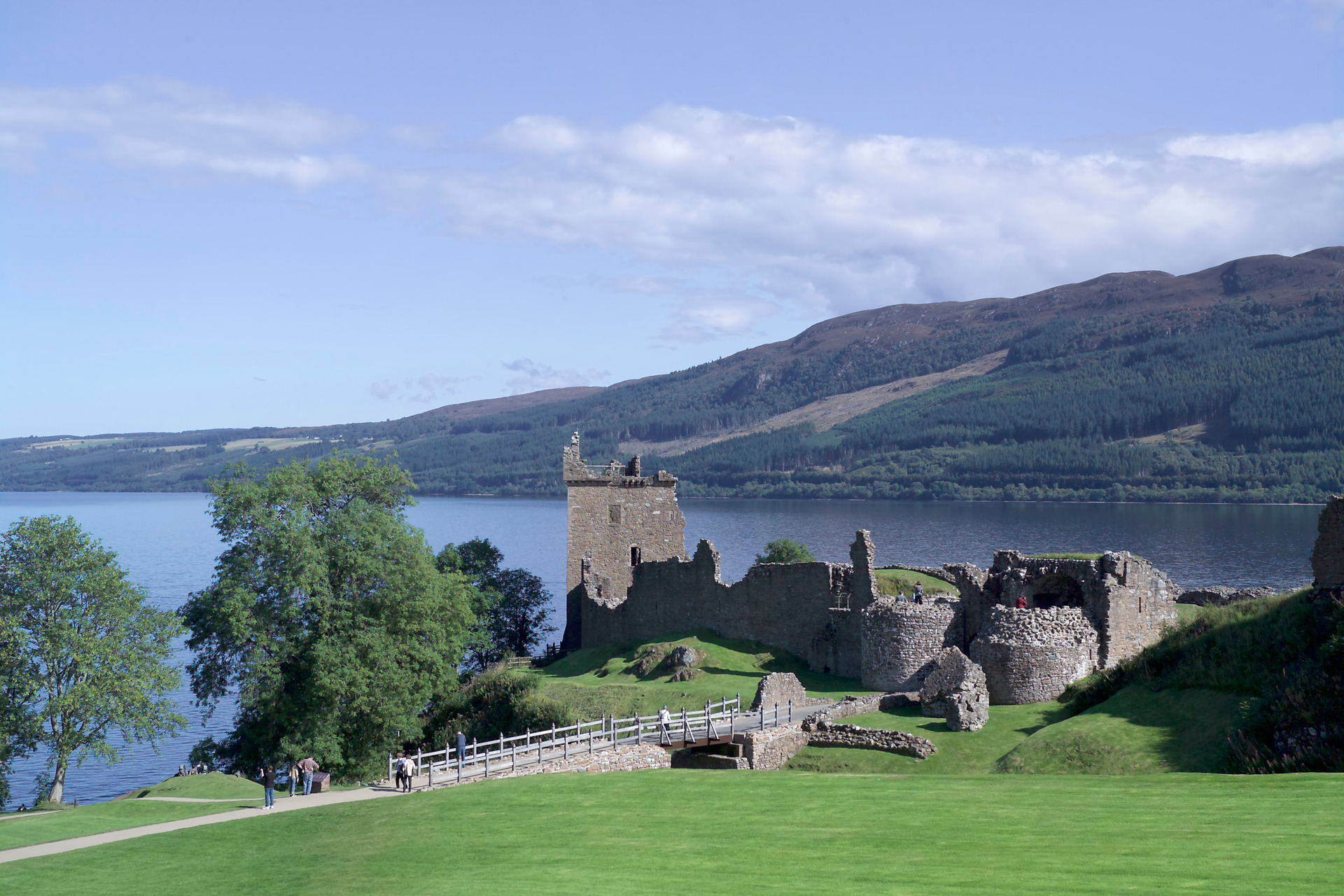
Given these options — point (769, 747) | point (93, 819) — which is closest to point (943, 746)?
point (769, 747)

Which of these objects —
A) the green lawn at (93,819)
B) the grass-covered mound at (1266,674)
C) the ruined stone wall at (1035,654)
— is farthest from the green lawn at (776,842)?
Answer: the ruined stone wall at (1035,654)

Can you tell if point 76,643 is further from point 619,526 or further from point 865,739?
point 619,526

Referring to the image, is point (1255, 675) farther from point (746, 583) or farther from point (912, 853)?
point (746, 583)

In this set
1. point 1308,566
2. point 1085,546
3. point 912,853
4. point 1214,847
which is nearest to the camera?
point 1214,847

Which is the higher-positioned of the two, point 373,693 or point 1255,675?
point 1255,675

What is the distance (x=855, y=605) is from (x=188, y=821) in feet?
85.4

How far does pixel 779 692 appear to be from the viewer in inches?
1516

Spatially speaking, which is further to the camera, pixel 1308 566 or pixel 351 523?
pixel 1308 566

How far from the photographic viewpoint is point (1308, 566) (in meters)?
99.6

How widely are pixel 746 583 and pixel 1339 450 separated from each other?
7318 inches

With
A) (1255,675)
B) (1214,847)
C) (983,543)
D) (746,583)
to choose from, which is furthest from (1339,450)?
(1214,847)

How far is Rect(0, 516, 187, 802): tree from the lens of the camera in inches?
1497

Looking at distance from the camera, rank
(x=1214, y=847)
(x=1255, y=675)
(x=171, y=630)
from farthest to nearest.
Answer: (x=171, y=630) < (x=1255, y=675) < (x=1214, y=847)

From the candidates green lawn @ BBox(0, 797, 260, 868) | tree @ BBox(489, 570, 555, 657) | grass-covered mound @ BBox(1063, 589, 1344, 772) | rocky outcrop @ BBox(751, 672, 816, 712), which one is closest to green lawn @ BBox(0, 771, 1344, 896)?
green lawn @ BBox(0, 797, 260, 868)
